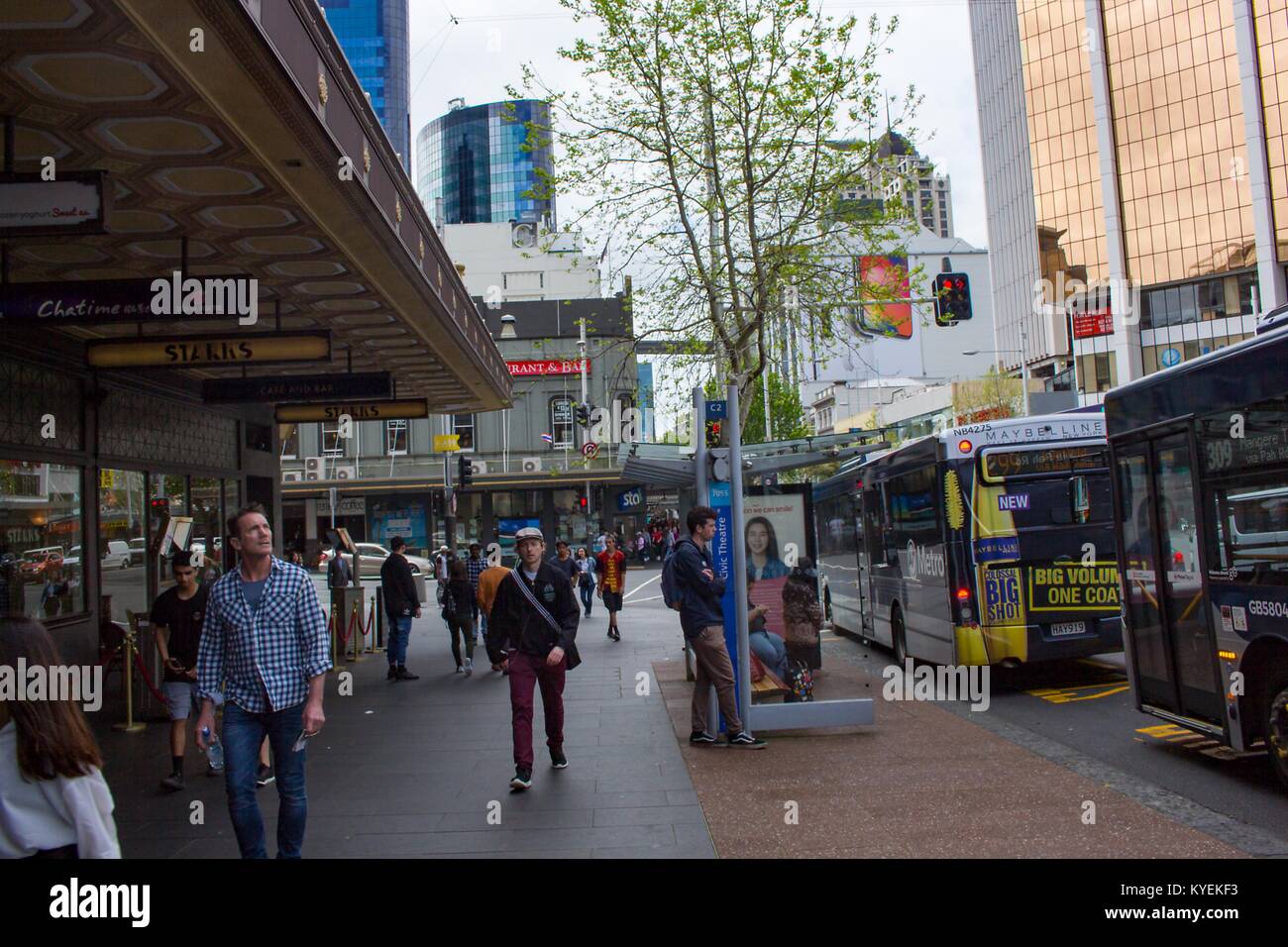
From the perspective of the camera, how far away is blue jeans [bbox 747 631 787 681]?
1002cm

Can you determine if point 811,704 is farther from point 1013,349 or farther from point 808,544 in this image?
point 1013,349

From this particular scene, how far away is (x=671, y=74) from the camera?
1359cm

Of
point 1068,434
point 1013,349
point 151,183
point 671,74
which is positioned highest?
point 1013,349

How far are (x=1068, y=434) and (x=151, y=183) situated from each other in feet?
29.6

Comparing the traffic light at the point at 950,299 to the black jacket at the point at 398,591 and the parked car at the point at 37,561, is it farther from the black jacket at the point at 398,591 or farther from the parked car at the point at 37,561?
the parked car at the point at 37,561

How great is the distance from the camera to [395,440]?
4925cm

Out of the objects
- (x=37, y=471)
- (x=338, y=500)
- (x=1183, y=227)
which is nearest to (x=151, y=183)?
(x=37, y=471)

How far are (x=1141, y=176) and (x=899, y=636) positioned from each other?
6450cm

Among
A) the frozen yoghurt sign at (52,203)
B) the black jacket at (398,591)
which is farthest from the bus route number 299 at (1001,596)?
the frozen yoghurt sign at (52,203)

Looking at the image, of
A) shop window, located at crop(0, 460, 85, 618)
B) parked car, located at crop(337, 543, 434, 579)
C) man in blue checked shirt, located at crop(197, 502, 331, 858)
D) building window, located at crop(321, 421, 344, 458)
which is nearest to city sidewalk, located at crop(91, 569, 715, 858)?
man in blue checked shirt, located at crop(197, 502, 331, 858)

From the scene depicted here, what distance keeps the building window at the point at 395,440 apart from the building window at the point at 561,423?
265 inches

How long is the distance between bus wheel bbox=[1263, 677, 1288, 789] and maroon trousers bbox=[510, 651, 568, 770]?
458 cm

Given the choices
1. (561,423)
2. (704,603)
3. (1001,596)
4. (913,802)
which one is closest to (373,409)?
(704,603)

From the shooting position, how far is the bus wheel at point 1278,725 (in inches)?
258
